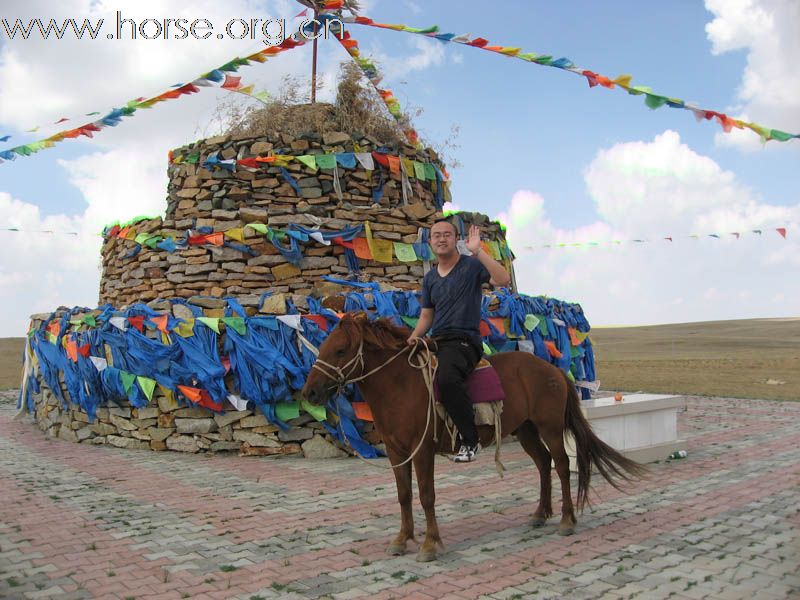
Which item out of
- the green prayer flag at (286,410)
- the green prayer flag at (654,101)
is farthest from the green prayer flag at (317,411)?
the green prayer flag at (654,101)

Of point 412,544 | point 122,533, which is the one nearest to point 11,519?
point 122,533

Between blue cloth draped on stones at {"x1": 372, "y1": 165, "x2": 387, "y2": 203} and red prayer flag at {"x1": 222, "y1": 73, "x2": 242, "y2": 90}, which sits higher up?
red prayer flag at {"x1": 222, "y1": 73, "x2": 242, "y2": 90}

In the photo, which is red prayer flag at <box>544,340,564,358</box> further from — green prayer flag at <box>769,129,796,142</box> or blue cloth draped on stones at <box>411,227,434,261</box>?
green prayer flag at <box>769,129,796,142</box>

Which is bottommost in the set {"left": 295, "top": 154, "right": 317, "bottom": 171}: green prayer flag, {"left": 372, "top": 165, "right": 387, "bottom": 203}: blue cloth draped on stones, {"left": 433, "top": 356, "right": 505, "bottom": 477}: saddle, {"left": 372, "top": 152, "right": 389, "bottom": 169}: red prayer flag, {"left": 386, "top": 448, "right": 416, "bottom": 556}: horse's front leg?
{"left": 386, "top": 448, "right": 416, "bottom": 556}: horse's front leg

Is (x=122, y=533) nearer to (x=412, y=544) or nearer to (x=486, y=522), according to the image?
(x=412, y=544)

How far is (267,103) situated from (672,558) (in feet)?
35.0

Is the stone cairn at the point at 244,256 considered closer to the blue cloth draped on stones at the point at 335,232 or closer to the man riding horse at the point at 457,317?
the blue cloth draped on stones at the point at 335,232

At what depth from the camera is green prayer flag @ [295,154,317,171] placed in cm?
1102

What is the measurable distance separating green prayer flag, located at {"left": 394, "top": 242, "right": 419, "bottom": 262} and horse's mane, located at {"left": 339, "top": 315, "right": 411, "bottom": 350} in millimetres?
5906

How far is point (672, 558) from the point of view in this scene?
4.81 meters

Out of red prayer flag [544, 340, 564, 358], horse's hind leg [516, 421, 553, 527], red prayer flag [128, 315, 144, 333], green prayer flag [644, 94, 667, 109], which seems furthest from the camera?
red prayer flag [544, 340, 564, 358]

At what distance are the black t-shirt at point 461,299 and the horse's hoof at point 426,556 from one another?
66.4 inches

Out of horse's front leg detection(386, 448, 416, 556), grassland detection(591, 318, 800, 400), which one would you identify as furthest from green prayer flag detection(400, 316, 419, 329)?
grassland detection(591, 318, 800, 400)

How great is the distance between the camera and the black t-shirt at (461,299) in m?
5.29
